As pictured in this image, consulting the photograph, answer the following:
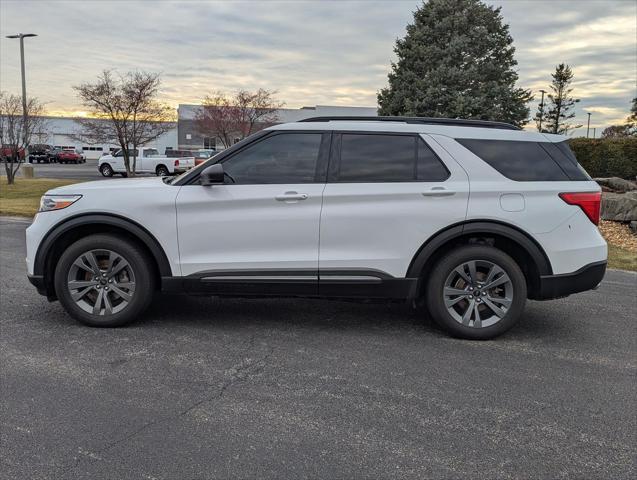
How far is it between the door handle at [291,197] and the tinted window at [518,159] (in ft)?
4.74

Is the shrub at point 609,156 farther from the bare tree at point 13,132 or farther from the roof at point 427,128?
the bare tree at point 13,132

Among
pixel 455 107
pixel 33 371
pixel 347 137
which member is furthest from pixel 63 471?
pixel 455 107

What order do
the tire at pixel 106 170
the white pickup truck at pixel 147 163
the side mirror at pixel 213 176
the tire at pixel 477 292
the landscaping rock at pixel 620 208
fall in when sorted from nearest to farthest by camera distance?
the side mirror at pixel 213 176, the tire at pixel 477 292, the landscaping rock at pixel 620 208, the white pickup truck at pixel 147 163, the tire at pixel 106 170

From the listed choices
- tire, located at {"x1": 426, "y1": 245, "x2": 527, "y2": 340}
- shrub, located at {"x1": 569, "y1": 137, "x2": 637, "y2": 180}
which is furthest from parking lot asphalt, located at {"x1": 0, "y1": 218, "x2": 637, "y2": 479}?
shrub, located at {"x1": 569, "y1": 137, "x2": 637, "y2": 180}

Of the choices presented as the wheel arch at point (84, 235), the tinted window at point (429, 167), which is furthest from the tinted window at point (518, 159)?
the wheel arch at point (84, 235)

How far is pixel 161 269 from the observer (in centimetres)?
466

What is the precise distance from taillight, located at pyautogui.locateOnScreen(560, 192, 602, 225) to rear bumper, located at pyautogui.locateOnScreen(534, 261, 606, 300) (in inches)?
16.6

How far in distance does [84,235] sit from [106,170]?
30.2m

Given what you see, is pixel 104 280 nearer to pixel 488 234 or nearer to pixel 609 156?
pixel 488 234

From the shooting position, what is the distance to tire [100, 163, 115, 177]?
3259 cm

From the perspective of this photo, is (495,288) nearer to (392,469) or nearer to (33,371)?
(392,469)

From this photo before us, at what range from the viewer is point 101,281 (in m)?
4.75

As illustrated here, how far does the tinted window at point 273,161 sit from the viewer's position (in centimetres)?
462

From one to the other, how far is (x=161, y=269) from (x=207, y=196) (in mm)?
751
